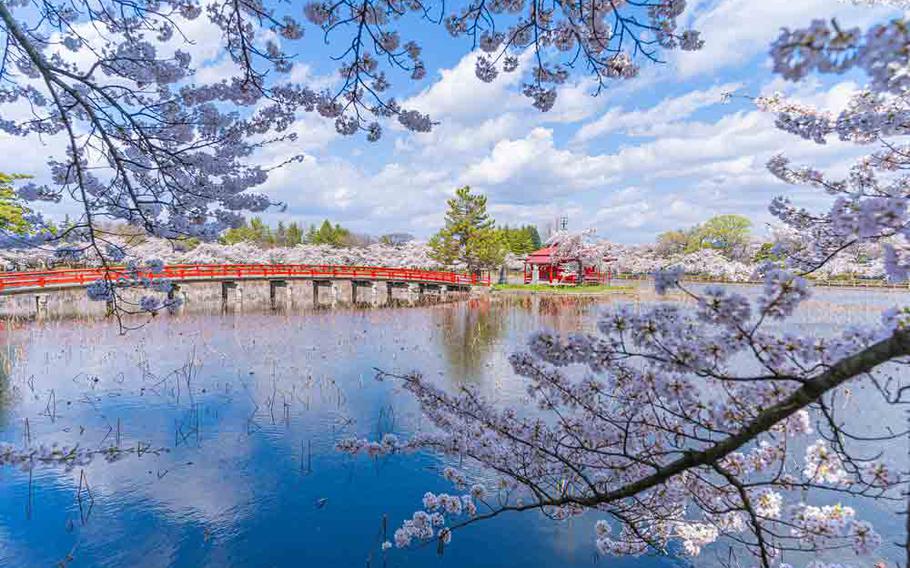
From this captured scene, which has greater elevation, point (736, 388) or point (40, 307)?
point (736, 388)

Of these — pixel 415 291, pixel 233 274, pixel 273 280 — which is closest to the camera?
pixel 233 274

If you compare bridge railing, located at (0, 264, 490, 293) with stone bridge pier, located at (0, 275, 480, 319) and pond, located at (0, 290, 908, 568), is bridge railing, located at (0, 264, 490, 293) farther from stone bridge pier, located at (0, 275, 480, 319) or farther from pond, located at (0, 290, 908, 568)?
pond, located at (0, 290, 908, 568)

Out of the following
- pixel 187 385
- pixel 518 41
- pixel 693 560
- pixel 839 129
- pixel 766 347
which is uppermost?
pixel 518 41

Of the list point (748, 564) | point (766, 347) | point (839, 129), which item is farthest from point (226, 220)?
point (748, 564)

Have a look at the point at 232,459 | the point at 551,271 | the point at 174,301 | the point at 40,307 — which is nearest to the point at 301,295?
the point at 40,307

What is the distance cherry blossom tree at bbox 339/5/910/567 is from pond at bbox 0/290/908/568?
4.23 feet

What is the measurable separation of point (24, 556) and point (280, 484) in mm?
2607

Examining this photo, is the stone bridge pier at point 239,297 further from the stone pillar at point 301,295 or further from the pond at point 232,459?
the pond at point 232,459

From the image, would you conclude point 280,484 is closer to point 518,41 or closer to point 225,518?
point 225,518

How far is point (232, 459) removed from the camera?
22.4 ft

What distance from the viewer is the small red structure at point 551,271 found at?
3764 cm

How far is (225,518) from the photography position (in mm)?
5465

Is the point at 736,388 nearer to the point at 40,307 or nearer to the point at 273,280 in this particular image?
the point at 273,280

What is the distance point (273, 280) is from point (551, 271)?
22.1 meters
